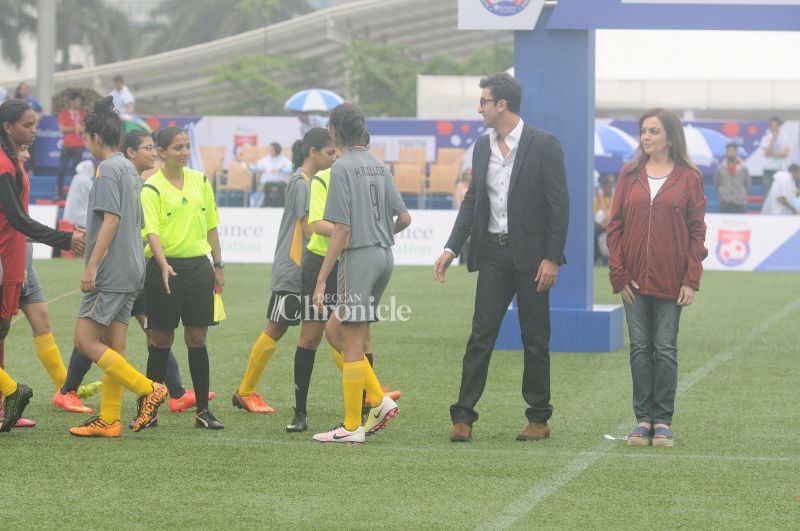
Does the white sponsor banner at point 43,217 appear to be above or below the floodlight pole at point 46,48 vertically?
below

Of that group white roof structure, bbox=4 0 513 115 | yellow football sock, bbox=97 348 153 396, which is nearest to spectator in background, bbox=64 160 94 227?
yellow football sock, bbox=97 348 153 396

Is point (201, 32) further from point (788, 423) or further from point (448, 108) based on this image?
point (788, 423)

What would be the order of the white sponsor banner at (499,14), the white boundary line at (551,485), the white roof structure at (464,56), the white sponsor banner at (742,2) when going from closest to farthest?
the white boundary line at (551,485) → the white sponsor banner at (742,2) → the white sponsor banner at (499,14) → the white roof structure at (464,56)

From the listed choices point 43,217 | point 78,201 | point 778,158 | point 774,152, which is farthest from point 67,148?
point 778,158

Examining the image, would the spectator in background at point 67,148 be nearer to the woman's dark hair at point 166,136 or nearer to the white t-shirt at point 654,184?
the woman's dark hair at point 166,136

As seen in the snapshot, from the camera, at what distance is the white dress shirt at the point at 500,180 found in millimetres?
7758

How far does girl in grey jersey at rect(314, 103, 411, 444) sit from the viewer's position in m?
7.43

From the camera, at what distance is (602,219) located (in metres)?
22.9

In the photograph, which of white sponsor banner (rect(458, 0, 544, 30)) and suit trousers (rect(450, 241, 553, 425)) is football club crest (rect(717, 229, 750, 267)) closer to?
white sponsor banner (rect(458, 0, 544, 30))

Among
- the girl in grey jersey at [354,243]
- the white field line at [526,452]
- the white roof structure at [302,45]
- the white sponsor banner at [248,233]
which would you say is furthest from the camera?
the white roof structure at [302,45]

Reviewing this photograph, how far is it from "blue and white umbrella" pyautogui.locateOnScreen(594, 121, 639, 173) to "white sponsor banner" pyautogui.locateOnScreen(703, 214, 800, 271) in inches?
134

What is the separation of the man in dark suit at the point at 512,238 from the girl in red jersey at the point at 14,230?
214 centimetres

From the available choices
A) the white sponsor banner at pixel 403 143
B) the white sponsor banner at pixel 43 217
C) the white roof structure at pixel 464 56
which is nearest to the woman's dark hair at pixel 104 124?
the white sponsor banner at pixel 43 217

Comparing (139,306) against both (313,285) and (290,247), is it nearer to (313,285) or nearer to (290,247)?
(290,247)
